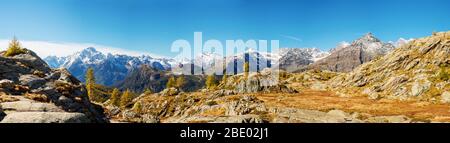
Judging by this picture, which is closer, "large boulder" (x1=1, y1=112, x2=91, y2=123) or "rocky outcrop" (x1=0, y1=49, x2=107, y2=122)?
"large boulder" (x1=1, y1=112, x2=91, y2=123)

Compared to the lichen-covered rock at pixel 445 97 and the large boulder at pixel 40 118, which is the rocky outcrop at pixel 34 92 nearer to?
the large boulder at pixel 40 118

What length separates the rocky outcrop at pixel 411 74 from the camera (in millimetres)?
104938

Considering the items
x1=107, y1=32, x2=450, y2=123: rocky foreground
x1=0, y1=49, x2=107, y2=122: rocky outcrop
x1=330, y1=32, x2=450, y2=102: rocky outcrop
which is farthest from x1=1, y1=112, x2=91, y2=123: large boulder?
x1=330, y1=32, x2=450, y2=102: rocky outcrop

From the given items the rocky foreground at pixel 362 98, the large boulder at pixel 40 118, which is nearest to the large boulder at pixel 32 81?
the large boulder at pixel 40 118

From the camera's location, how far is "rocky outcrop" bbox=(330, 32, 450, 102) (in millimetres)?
104938

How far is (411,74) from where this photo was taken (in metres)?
125

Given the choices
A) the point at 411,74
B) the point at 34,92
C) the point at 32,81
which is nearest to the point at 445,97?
the point at 411,74

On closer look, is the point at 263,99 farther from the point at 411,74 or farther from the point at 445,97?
the point at 411,74

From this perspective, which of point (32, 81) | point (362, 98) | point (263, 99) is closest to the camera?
point (32, 81)

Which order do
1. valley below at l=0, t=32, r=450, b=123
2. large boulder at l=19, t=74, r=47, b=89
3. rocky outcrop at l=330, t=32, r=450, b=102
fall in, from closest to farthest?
→ valley below at l=0, t=32, r=450, b=123 → large boulder at l=19, t=74, r=47, b=89 → rocky outcrop at l=330, t=32, r=450, b=102

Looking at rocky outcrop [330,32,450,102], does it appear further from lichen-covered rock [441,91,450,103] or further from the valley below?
the valley below

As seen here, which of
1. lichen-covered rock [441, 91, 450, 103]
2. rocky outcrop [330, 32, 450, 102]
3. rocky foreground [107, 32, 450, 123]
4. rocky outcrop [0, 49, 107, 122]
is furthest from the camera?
rocky outcrop [330, 32, 450, 102]
